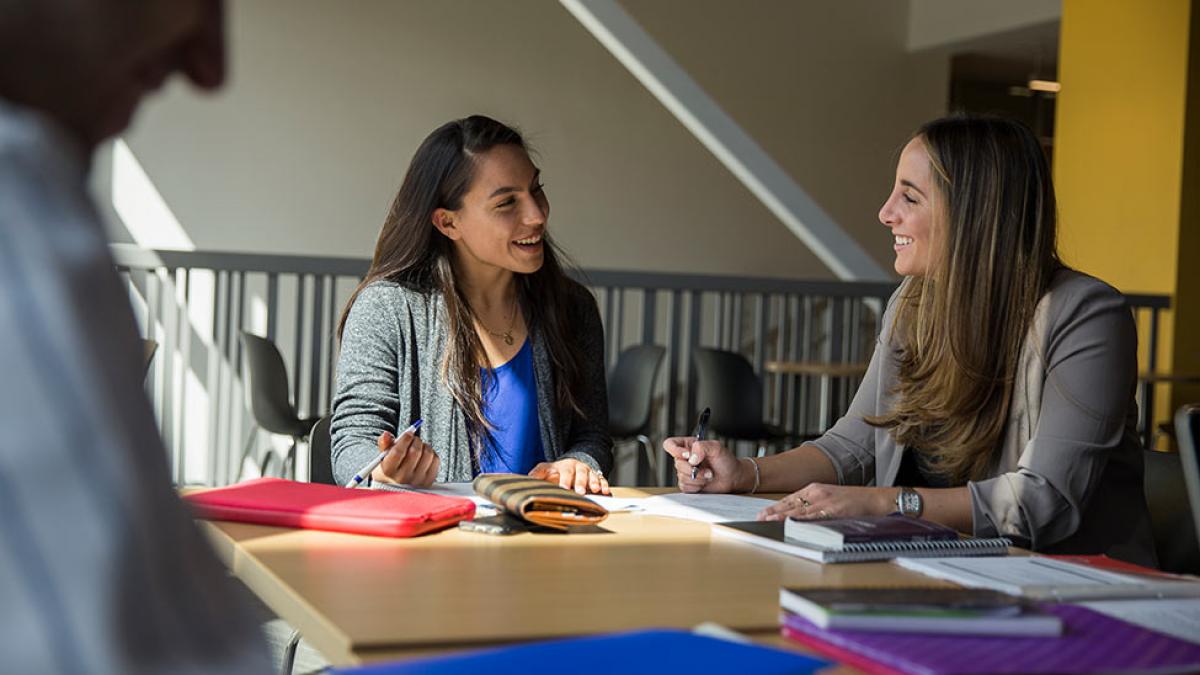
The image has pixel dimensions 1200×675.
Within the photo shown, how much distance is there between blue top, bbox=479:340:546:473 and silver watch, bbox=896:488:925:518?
0.85m

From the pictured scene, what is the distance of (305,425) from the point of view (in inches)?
182

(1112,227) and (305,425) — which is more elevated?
(1112,227)

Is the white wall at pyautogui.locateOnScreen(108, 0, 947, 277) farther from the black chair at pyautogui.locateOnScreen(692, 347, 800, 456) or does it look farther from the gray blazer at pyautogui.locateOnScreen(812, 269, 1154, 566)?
the gray blazer at pyautogui.locateOnScreen(812, 269, 1154, 566)

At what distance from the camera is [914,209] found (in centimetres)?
209

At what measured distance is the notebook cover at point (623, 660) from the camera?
78 cm

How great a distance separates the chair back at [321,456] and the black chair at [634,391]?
9.25 ft

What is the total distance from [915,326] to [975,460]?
279mm

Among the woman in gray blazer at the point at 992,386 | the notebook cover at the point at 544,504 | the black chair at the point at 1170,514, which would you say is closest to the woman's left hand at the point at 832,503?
the woman in gray blazer at the point at 992,386

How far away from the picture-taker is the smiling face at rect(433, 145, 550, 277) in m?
2.44

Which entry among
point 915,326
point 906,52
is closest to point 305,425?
point 915,326

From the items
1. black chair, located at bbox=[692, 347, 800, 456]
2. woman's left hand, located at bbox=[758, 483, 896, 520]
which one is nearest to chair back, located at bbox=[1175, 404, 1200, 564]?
woman's left hand, located at bbox=[758, 483, 896, 520]

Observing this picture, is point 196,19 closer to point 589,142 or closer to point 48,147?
point 48,147

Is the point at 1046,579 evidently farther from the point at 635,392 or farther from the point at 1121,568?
the point at 635,392

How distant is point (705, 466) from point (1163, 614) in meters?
0.92
